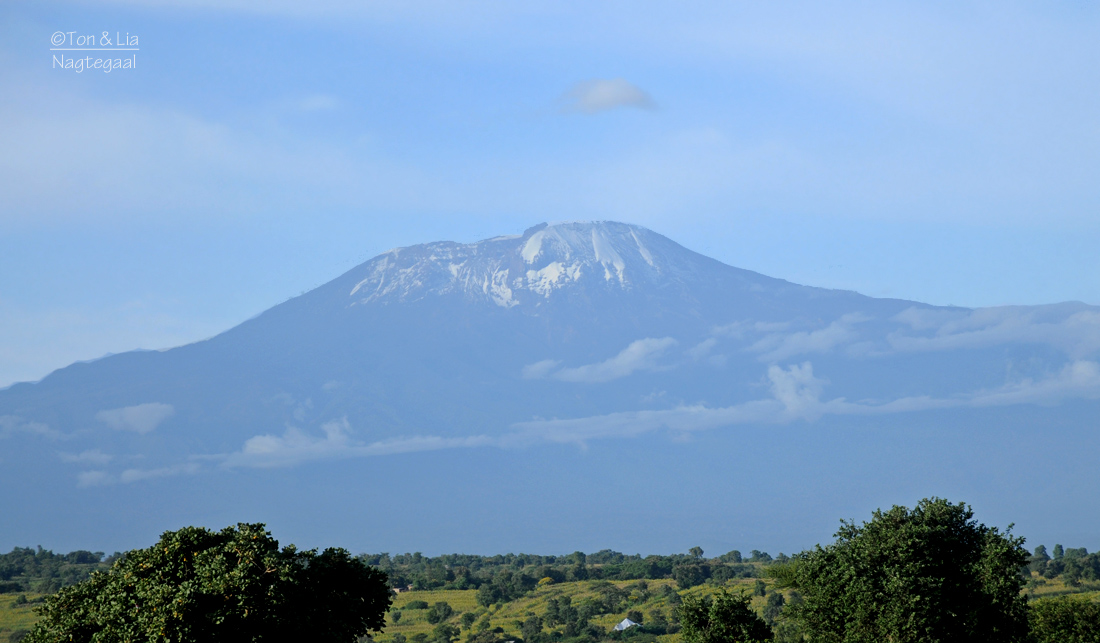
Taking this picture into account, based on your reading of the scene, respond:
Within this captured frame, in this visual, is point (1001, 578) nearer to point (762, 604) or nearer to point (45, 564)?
point (762, 604)

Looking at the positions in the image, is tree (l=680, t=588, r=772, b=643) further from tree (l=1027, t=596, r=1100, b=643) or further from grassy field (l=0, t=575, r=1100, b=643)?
grassy field (l=0, t=575, r=1100, b=643)

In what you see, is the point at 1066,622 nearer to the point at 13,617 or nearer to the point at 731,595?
the point at 731,595

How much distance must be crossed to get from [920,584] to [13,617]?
254 feet

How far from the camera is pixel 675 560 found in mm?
138000

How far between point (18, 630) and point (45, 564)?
6988cm

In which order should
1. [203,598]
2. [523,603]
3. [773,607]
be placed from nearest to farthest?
[203,598], [773,607], [523,603]

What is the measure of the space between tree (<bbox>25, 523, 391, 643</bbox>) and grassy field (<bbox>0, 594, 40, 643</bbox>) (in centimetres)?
5662

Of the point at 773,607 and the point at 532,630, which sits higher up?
the point at 773,607

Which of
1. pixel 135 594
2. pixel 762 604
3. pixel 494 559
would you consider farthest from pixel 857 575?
pixel 494 559

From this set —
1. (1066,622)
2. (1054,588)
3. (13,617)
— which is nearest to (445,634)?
(13,617)

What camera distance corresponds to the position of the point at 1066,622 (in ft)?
159

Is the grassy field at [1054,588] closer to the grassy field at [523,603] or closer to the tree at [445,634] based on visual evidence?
the grassy field at [523,603]

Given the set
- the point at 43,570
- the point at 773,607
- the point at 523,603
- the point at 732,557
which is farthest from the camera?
the point at 732,557

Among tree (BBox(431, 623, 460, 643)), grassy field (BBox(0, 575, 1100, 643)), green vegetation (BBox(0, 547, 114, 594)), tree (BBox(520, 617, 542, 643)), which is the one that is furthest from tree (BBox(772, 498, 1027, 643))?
green vegetation (BBox(0, 547, 114, 594))
